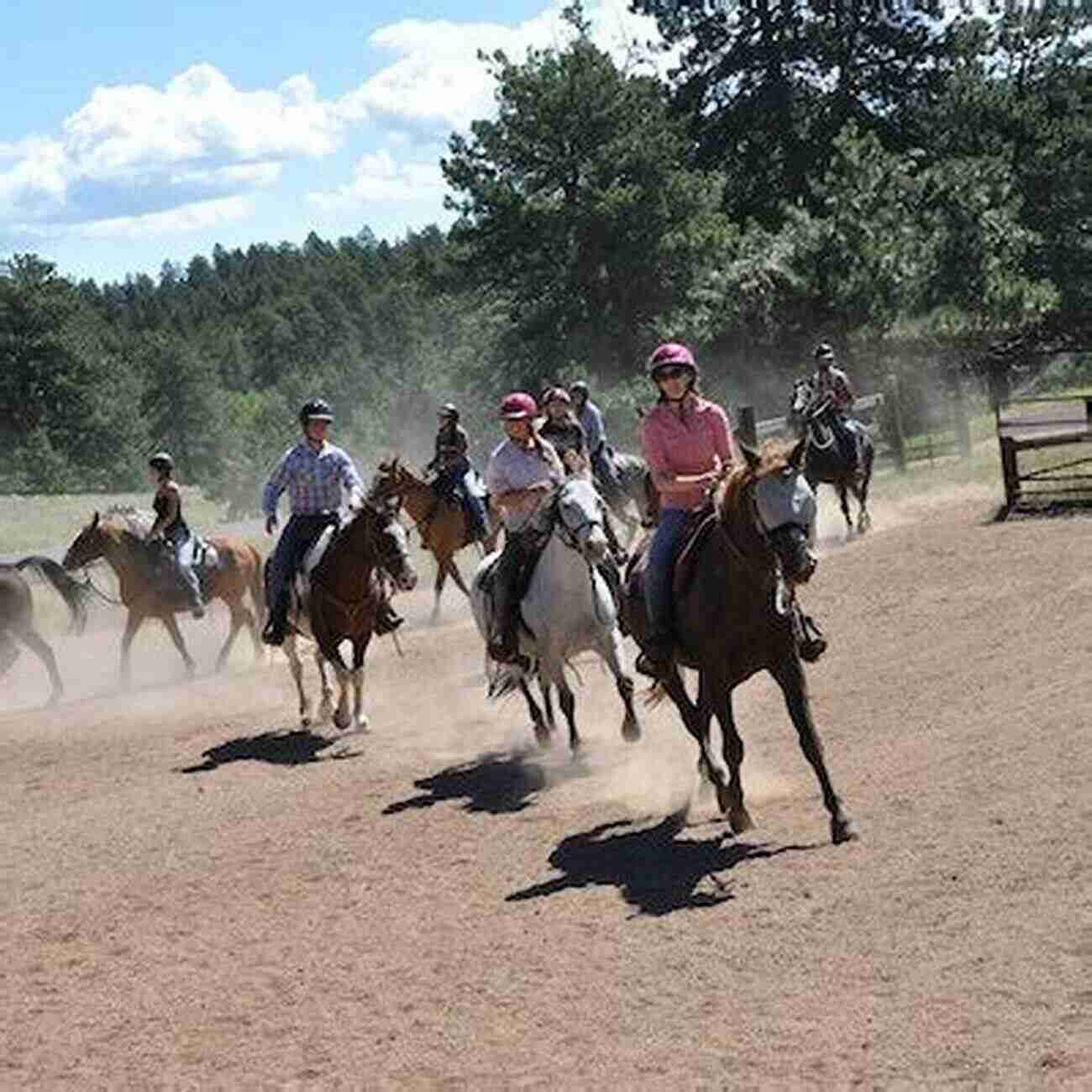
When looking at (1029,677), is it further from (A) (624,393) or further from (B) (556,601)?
(A) (624,393)

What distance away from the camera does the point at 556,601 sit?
12828mm

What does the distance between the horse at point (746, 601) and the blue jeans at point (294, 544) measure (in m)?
5.96

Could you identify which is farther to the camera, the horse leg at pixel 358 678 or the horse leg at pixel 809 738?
the horse leg at pixel 358 678

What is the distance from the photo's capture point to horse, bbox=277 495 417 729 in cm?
1519

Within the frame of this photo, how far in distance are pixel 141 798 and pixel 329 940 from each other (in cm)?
520

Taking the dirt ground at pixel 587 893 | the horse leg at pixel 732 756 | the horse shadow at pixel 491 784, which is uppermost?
the horse leg at pixel 732 756

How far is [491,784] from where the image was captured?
1307 cm

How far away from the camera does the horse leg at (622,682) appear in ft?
41.6

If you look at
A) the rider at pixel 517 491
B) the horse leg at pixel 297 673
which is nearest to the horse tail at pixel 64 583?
the horse leg at pixel 297 673

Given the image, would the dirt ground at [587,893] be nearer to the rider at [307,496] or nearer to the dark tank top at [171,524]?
the rider at [307,496]

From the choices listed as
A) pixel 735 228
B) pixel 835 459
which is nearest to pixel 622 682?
pixel 835 459

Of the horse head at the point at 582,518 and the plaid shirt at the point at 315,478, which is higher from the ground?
the plaid shirt at the point at 315,478

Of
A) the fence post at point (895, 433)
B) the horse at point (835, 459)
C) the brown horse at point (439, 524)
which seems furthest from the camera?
the fence post at point (895, 433)

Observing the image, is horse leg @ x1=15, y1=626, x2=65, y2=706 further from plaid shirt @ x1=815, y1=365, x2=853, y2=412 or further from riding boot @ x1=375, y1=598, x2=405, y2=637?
plaid shirt @ x1=815, y1=365, x2=853, y2=412
